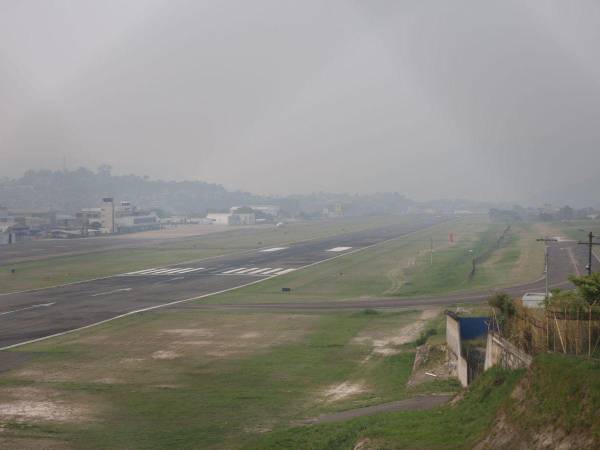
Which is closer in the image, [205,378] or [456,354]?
[456,354]

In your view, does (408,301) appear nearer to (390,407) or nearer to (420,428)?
(390,407)

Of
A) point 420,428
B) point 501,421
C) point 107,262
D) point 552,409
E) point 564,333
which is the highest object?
point 564,333

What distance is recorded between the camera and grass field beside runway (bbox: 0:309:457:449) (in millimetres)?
25953

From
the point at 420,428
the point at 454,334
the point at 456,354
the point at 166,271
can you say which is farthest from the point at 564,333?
the point at 166,271

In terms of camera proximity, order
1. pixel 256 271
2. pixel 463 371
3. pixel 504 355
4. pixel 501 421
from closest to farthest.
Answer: pixel 501 421 < pixel 504 355 < pixel 463 371 < pixel 256 271

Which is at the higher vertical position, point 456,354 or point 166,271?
point 456,354

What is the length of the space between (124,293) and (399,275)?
34.7 m

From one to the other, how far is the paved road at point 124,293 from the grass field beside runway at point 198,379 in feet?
16.4

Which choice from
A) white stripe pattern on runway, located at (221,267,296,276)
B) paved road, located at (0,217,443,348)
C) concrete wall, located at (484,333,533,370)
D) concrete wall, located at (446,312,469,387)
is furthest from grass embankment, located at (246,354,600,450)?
white stripe pattern on runway, located at (221,267,296,276)

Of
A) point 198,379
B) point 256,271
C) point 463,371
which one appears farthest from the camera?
point 256,271

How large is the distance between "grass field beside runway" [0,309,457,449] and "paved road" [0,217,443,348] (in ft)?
16.4

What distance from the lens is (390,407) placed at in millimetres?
25734

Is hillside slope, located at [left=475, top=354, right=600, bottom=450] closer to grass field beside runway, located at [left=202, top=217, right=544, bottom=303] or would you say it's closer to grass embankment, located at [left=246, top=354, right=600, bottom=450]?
grass embankment, located at [left=246, top=354, right=600, bottom=450]

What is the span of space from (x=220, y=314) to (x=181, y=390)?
76.2 ft
